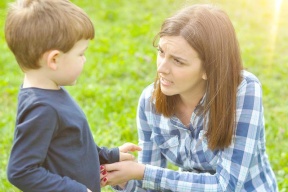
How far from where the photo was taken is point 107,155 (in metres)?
2.79

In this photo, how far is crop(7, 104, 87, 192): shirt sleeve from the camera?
219 centimetres

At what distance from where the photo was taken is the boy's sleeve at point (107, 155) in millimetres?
2770

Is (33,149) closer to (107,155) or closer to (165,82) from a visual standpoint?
(107,155)

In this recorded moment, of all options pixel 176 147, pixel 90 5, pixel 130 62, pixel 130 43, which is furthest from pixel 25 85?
pixel 90 5

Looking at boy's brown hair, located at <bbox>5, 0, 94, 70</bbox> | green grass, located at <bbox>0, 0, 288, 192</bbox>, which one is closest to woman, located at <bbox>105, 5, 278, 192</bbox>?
green grass, located at <bbox>0, 0, 288, 192</bbox>

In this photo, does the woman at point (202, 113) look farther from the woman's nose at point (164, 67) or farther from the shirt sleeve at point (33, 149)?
the shirt sleeve at point (33, 149)

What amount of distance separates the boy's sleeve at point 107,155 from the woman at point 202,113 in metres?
0.03

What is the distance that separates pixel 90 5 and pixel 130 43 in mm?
1660

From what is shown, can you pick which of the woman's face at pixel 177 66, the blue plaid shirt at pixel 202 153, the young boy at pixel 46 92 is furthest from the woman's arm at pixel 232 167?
the young boy at pixel 46 92

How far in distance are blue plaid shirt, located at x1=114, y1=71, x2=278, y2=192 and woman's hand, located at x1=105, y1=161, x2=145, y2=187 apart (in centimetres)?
9

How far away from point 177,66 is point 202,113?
0.32 m

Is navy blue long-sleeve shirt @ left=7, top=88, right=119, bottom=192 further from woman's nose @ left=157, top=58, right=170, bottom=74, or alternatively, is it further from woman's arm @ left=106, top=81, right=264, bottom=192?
woman's nose @ left=157, top=58, right=170, bottom=74

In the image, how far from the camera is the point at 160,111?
312 cm

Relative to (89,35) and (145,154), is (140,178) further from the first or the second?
(89,35)
